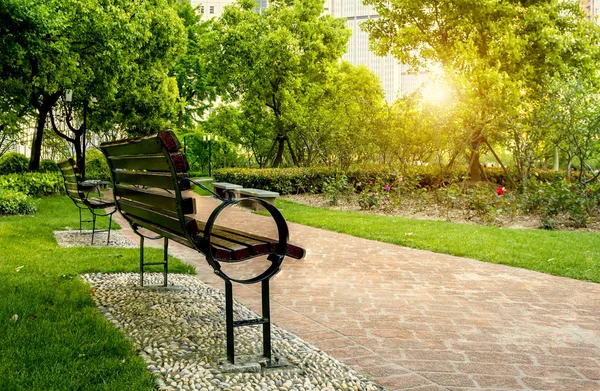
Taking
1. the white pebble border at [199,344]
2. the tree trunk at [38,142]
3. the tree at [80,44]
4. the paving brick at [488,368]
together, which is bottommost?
the paving brick at [488,368]

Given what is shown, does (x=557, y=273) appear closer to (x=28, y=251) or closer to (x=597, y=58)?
(x=28, y=251)

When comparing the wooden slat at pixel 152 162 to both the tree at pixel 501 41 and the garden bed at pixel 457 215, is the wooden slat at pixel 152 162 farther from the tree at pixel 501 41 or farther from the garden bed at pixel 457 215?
the tree at pixel 501 41

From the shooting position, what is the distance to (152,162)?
12.1 feet

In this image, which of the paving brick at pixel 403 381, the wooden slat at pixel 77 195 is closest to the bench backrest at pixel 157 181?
the paving brick at pixel 403 381

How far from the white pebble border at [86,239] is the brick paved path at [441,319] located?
153 cm

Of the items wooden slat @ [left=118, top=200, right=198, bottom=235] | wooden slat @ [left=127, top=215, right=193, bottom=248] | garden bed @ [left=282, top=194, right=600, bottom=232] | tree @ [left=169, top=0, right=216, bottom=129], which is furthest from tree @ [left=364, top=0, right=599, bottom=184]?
wooden slat @ [left=127, top=215, right=193, bottom=248]

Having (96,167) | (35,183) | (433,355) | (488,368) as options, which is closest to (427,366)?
(433,355)

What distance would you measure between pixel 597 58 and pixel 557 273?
17.3m

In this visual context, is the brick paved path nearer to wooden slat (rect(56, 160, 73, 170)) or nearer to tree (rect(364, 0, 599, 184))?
wooden slat (rect(56, 160, 73, 170))

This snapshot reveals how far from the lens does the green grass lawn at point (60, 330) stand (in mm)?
2955

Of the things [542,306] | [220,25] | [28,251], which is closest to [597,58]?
[220,25]

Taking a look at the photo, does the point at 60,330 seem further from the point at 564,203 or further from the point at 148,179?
the point at 564,203

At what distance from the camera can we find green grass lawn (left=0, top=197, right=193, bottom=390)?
116 inches

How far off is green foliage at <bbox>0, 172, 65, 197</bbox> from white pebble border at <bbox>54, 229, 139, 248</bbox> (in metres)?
7.40
